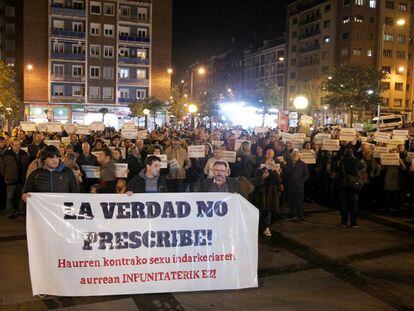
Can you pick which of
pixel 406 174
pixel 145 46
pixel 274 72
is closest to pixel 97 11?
pixel 145 46

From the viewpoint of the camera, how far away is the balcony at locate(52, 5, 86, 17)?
68.7 metres

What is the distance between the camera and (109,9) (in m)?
70.5

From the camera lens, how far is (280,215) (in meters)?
12.9

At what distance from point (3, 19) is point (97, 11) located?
3004 centimetres

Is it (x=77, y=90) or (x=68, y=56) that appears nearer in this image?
(x=68, y=56)

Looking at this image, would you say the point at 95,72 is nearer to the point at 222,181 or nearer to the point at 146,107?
the point at 146,107

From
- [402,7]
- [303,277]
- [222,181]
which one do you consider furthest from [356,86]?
[222,181]

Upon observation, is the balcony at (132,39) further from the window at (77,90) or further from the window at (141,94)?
the window at (77,90)

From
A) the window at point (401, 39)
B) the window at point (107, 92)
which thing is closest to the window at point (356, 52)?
the window at point (401, 39)

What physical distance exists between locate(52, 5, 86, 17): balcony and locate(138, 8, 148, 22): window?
7543mm

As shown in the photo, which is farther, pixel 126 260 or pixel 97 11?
pixel 97 11

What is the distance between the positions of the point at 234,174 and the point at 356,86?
4976cm

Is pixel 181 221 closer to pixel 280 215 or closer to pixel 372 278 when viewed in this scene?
pixel 372 278

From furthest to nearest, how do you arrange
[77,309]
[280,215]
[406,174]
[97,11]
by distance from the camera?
[97,11] → [406,174] → [280,215] → [77,309]
